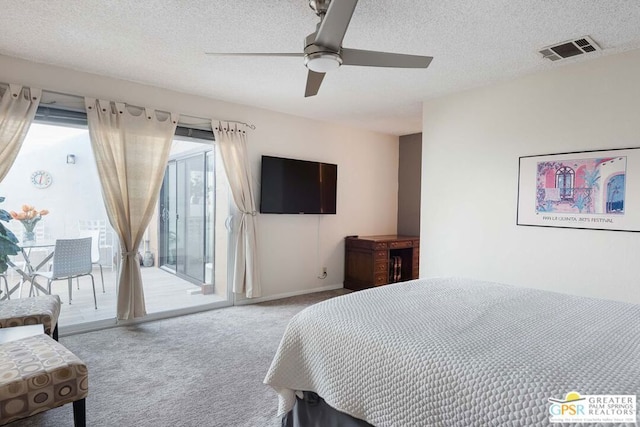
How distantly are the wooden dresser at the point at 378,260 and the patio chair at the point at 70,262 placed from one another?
3326 millimetres

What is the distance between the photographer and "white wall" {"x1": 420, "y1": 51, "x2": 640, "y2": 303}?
2.91 meters

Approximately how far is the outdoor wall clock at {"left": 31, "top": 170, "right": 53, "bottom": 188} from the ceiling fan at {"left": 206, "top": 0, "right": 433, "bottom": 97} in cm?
241

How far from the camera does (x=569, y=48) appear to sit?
2.82 m

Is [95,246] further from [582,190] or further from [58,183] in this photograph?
[582,190]

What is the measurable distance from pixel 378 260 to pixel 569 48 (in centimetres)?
324

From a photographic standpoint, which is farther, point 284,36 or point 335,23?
point 284,36

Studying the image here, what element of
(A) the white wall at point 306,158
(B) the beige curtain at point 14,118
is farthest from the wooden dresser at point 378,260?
(B) the beige curtain at point 14,118

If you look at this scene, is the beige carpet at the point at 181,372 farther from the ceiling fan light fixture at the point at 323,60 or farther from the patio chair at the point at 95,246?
the ceiling fan light fixture at the point at 323,60

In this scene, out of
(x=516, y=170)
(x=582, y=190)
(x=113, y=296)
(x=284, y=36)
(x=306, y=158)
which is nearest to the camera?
(x=284, y=36)

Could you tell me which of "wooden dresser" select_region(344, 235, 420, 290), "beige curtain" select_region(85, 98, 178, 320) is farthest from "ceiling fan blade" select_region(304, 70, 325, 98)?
"wooden dresser" select_region(344, 235, 420, 290)

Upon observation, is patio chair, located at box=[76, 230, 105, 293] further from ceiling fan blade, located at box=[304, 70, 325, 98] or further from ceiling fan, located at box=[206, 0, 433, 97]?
ceiling fan blade, located at box=[304, 70, 325, 98]

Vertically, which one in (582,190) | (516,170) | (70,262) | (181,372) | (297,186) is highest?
(516,170)

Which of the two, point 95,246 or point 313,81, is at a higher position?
point 313,81
